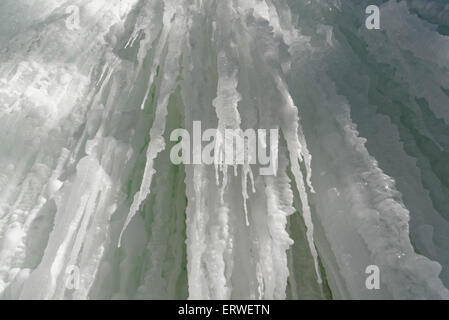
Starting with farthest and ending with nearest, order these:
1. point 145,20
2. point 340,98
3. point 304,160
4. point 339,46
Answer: point 145,20 → point 339,46 → point 340,98 → point 304,160

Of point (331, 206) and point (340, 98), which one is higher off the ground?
point (340, 98)

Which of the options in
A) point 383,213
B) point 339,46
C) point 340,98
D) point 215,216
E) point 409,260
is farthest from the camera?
point 339,46

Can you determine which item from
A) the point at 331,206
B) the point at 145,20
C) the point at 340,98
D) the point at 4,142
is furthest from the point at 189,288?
the point at 145,20

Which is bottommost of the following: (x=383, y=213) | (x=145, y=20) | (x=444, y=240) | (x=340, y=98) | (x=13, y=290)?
(x=13, y=290)

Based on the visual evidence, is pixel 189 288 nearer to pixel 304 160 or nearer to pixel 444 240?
pixel 304 160
